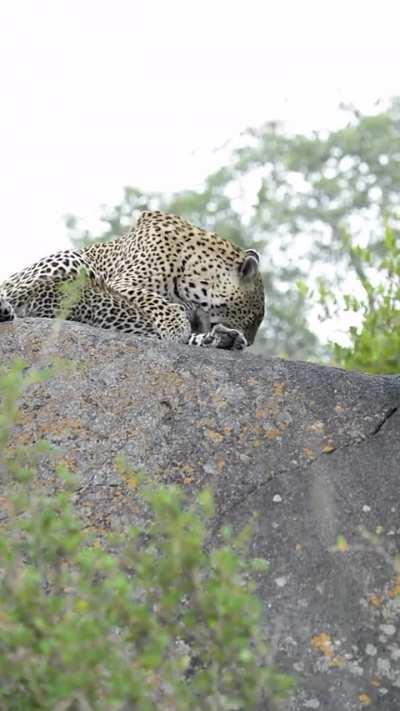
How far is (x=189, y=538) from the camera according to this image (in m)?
4.55

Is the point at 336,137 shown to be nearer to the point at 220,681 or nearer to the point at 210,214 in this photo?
the point at 210,214

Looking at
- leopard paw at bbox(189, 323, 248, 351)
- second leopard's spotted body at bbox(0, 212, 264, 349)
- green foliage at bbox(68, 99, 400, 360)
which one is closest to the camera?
leopard paw at bbox(189, 323, 248, 351)

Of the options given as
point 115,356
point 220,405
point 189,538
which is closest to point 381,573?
point 220,405

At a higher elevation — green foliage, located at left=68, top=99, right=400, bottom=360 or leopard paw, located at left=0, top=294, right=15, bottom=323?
leopard paw, located at left=0, top=294, right=15, bottom=323

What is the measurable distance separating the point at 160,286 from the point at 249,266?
2.74 ft

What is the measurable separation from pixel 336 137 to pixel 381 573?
31148mm

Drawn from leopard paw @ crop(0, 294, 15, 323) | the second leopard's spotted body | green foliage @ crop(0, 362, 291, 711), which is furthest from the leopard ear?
green foliage @ crop(0, 362, 291, 711)

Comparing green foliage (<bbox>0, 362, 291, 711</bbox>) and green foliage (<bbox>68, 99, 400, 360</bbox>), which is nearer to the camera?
green foliage (<bbox>0, 362, 291, 711</bbox>)

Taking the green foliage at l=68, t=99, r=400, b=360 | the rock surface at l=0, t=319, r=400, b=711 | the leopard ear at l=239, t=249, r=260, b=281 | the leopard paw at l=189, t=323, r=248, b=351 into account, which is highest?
the rock surface at l=0, t=319, r=400, b=711

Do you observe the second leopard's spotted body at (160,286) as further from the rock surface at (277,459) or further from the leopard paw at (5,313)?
the rock surface at (277,459)

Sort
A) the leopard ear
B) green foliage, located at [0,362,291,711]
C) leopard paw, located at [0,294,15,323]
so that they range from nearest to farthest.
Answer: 1. green foliage, located at [0,362,291,711]
2. leopard paw, located at [0,294,15,323]
3. the leopard ear

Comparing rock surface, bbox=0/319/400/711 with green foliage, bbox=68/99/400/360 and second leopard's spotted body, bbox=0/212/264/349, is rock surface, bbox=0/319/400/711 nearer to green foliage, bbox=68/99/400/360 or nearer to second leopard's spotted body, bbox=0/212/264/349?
second leopard's spotted body, bbox=0/212/264/349

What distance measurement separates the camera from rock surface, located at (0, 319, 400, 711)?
6.96 meters

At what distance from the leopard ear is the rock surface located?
9.17 feet
